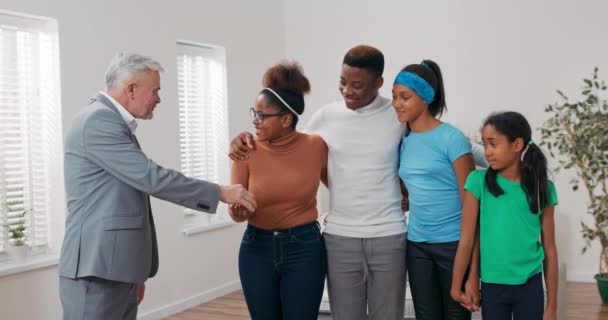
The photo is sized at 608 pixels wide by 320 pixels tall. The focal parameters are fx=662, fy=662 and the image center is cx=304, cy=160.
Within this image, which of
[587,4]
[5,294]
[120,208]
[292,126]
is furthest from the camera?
[587,4]

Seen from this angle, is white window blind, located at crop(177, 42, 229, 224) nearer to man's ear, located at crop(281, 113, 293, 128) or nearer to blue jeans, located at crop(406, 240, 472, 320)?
man's ear, located at crop(281, 113, 293, 128)

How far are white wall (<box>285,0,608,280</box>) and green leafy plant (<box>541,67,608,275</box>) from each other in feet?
0.59

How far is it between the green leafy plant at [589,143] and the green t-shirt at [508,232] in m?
2.94

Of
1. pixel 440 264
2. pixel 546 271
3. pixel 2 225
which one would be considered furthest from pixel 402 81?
pixel 2 225

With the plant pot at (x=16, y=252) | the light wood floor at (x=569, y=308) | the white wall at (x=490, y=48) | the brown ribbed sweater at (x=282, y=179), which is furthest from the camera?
the white wall at (x=490, y=48)

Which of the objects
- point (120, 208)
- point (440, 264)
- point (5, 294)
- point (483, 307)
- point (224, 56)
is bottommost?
point (5, 294)

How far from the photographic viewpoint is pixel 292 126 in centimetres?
233

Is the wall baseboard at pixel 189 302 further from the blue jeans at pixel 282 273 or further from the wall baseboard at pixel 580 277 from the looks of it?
the wall baseboard at pixel 580 277

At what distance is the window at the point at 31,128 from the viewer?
12.4 feet

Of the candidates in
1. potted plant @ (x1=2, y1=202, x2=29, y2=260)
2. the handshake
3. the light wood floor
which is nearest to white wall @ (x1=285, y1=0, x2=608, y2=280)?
the light wood floor

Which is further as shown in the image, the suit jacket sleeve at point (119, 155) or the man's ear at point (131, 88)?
the man's ear at point (131, 88)

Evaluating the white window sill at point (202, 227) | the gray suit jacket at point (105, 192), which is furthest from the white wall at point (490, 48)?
the gray suit jacket at point (105, 192)

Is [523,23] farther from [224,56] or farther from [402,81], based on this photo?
[402,81]

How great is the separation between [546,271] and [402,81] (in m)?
0.79
